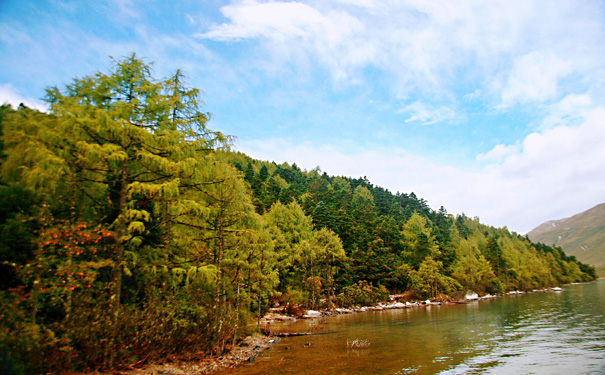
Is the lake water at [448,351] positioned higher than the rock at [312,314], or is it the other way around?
the lake water at [448,351]

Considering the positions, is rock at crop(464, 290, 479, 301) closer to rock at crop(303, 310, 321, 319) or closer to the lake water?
rock at crop(303, 310, 321, 319)

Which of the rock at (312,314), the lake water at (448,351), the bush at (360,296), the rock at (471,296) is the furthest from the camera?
the rock at (471,296)

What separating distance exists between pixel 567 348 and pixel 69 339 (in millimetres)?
22899

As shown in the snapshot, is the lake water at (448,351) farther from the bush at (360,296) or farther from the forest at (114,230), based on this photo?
the bush at (360,296)

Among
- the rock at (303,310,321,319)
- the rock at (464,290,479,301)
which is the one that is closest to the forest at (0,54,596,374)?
the rock at (303,310,321,319)

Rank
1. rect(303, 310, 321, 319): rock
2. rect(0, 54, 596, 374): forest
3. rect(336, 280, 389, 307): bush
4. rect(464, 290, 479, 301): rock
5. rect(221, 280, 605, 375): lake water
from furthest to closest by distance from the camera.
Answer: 1. rect(464, 290, 479, 301): rock
2. rect(336, 280, 389, 307): bush
3. rect(303, 310, 321, 319): rock
4. rect(221, 280, 605, 375): lake water
5. rect(0, 54, 596, 374): forest

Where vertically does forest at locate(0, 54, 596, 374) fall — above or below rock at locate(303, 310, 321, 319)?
above

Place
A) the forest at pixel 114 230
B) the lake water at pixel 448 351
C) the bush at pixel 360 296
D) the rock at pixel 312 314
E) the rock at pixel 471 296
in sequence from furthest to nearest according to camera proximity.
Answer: the rock at pixel 471 296 < the bush at pixel 360 296 < the rock at pixel 312 314 < the lake water at pixel 448 351 < the forest at pixel 114 230

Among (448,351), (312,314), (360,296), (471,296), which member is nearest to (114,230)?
(448,351)

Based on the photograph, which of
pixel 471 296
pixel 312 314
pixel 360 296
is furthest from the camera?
pixel 471 296

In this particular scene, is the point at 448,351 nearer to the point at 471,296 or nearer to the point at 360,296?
the point at 360,296

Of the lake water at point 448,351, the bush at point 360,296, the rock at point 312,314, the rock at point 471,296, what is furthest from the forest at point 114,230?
the rock at point 471,296

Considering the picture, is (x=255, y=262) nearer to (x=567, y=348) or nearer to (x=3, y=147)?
(x=3, y=147)

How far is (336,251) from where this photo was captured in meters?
50.2
